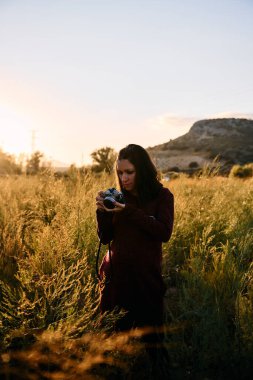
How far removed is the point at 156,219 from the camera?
2.21 m

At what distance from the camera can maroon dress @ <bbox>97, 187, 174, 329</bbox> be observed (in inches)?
85.7

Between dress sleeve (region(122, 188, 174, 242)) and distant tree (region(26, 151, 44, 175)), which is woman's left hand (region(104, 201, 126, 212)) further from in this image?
distant tree (region(26, 151, 44, 175))

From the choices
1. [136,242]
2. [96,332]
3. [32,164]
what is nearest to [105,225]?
[136,242]

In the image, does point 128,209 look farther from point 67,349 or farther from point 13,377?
point 13,377

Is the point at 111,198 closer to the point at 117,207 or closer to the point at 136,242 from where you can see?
the point at 117,207

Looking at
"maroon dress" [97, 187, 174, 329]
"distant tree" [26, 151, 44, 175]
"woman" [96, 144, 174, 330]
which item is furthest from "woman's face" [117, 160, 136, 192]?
"distant tree" [26, 151, 44, 175]

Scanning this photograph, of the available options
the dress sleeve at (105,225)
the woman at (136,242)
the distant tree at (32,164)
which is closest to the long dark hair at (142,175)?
the woman at (136,242)

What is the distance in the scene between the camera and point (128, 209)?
2.13 m

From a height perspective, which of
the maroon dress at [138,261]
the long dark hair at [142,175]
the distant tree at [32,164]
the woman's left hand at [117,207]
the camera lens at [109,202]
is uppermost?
the distant tree at [32,164]

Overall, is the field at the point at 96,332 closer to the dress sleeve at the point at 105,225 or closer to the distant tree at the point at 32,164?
the dress sleeve at the point at 105,225

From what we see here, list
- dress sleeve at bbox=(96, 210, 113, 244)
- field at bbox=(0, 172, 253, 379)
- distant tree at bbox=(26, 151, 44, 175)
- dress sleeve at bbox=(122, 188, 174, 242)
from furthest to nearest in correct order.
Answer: distant tree at bbox=(26, 151, 44, 175)
dress sleeve at bbox=(96, 210, 113, 244)
dress sleeve at bbox=(122, 188, 174, 242)
field at bbox=(0, 172, 253, 379)

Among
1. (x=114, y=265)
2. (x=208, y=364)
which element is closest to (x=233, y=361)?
(x=208, y=364)

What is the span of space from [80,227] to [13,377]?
6.03 ft

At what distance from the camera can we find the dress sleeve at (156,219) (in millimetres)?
2102
